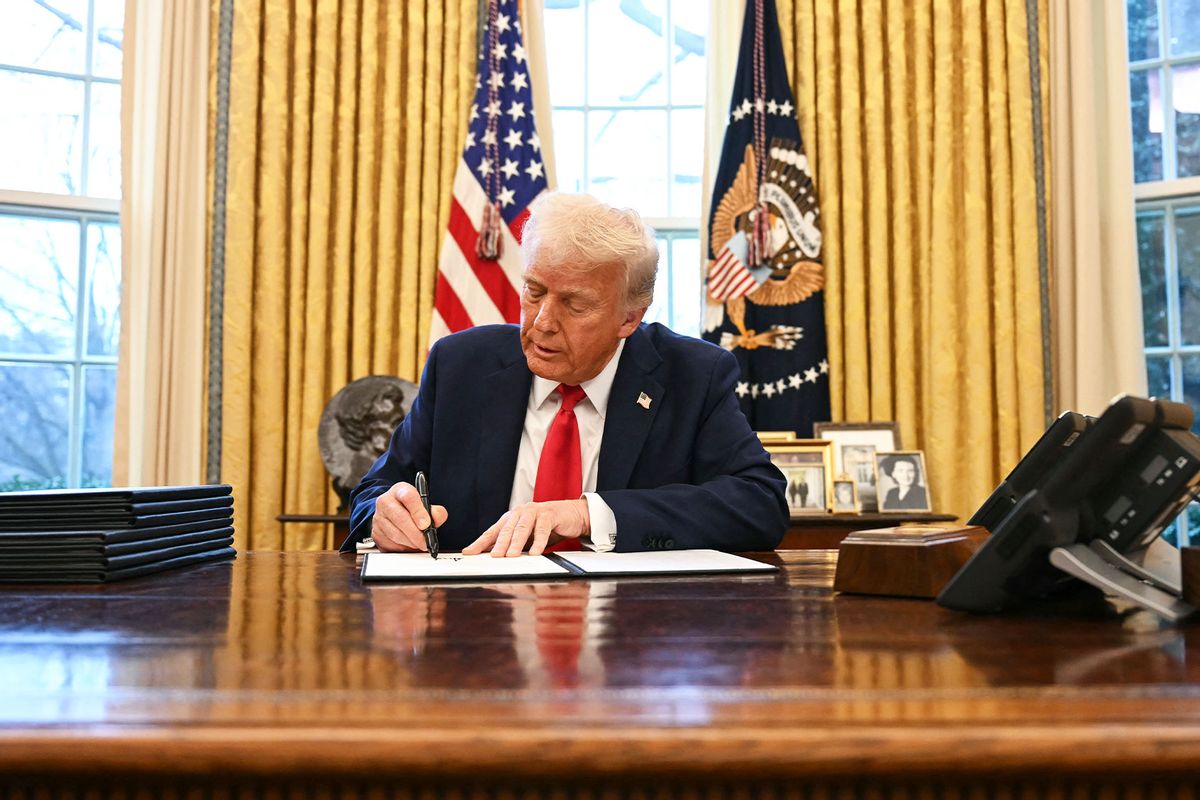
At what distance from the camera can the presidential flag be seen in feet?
13.2

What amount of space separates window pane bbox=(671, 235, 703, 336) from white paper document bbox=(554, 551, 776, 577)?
2.84m

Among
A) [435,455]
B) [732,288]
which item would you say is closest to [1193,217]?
[732,288]

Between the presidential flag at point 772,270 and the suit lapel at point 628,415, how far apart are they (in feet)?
5.73

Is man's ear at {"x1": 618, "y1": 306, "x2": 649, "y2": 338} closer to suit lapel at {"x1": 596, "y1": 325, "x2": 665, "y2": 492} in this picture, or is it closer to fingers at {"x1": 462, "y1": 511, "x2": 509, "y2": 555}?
suit lapel at {"x1": 596, "y1": 325, "x2": 665, "y2": 492}

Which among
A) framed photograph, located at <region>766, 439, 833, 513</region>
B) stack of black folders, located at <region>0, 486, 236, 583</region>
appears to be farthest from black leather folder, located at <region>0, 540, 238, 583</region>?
framed photograph, located at <region>766, 439, 833, 513</region>

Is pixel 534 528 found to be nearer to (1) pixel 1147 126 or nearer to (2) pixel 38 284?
(2) pixel 38 284

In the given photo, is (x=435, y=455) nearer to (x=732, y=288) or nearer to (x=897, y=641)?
(x=897, y=641)

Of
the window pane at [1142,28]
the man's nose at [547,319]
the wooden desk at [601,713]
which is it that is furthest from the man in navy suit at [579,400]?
the window pane at [1142,28]

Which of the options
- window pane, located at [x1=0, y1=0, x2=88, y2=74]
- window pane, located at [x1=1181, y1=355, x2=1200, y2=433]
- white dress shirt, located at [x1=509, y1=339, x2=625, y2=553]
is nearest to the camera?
white dress shirt, located at [x1=509, y1=339, x2=625, y2=553]

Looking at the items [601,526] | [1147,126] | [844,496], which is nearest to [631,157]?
[844,496]

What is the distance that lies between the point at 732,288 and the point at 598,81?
3.92ft

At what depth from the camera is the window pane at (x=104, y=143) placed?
4.25m

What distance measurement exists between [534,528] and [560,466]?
0.44m

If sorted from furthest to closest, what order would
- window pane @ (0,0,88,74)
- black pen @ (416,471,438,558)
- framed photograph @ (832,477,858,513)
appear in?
window pane @ (0,0,88,74) < framed photograph @ (832,477,858,513) < black pen @ (416,471,438,558)
